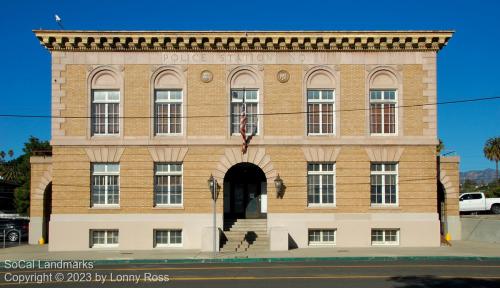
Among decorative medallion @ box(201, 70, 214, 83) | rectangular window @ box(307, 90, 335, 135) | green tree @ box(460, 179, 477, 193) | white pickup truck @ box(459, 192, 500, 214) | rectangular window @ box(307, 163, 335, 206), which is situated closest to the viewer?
rectangular window @ box(307, 163, 335, 206)

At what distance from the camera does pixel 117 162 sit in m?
28.0

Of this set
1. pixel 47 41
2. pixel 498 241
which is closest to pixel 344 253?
pixel 498 241

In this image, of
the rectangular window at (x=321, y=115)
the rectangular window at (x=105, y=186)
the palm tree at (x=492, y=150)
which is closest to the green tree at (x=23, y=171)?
the rectangular window at (x=105, y=186)

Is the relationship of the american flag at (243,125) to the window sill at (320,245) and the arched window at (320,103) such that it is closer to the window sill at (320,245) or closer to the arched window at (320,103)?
the arched window at (320,103)

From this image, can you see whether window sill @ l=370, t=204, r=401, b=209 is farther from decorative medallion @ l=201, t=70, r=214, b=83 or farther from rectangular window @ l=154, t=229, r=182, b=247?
decorative medallion @ l=201, t=70, r=214, b=83

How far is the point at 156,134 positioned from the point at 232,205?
5286 millimetres

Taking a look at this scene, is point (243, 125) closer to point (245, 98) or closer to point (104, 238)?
point (245, 98)

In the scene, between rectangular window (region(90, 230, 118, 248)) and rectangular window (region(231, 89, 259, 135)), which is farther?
rectangular window (region(231, 89, 259, 135))

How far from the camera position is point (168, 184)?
91.8 ft

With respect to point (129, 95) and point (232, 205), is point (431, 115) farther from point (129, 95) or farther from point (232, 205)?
point (129, 95)

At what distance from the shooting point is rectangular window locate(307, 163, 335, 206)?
92.0 ft

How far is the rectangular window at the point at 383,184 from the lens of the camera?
28.2 meters

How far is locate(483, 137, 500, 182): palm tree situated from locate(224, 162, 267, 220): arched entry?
2305 inches

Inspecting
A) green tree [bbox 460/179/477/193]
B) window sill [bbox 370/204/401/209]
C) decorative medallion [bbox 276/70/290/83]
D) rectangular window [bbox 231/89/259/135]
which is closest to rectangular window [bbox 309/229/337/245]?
window sill [bbox 370/204/401/209]
